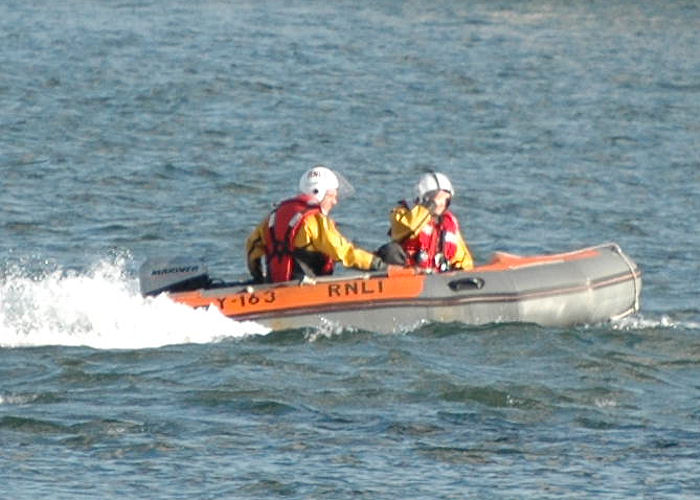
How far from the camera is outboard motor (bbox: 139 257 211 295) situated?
13062 mm

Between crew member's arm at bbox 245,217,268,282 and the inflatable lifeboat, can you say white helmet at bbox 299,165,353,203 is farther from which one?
the inflatable lifeboat

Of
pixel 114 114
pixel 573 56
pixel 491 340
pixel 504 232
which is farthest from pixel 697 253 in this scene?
pixel 573 56

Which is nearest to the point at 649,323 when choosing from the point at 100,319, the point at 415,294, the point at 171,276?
the point at 415,294

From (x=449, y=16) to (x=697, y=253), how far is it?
16.5 meters

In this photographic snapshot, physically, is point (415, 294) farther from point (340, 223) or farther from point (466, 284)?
point (340, 223)

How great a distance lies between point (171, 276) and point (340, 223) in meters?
5.43

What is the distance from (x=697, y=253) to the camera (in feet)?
57.0

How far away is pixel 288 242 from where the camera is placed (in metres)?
12.9

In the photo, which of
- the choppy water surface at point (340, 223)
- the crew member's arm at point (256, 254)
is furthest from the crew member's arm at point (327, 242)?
the choppy water surface at point (340, 223)

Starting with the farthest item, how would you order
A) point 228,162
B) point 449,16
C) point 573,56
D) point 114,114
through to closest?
1. point 449,16
2. point 573,56
3. point 114,114
4. point 228,162

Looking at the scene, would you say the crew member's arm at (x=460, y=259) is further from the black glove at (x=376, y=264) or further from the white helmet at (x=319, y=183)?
the white helmet at (x=319, y=183)

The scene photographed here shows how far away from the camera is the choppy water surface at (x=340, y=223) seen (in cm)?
1003

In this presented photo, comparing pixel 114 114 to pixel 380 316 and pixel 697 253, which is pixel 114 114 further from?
pixel 380 316

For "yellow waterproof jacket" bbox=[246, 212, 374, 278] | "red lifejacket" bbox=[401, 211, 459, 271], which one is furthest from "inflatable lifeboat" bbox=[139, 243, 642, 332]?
"red lifejacket" bbox=[401, 211, 459, 271]
